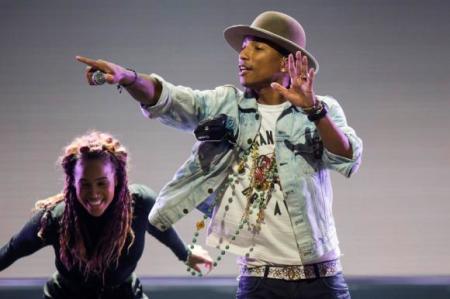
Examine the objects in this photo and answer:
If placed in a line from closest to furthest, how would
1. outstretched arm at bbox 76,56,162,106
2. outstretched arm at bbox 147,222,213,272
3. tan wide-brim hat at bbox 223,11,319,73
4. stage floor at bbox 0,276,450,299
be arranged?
outstretched arm at bbox 76,56,162,106 → tan wide-brim hat at bbox 223,11,319,73 → outstretched arm at bbox 147,222,213,272 → stage floor at bbox 0,276,450,299

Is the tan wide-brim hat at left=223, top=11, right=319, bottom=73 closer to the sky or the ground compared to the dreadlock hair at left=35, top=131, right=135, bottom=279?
closer to the sky

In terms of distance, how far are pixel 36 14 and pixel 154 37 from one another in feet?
1.64

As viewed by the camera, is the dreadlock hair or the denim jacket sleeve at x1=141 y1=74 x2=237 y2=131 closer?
the denim jacket sleeve at x1=141 y1=74 x2=237 y2=131

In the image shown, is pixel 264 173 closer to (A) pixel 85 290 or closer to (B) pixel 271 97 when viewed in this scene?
(B) pixel 271 97

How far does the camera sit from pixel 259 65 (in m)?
2.12

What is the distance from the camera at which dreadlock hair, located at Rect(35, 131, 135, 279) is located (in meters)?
2.33

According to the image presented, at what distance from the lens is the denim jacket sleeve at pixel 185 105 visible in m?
1.96

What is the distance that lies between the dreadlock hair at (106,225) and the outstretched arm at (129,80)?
457 millimetres

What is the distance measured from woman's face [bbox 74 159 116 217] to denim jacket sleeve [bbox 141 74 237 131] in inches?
13.1

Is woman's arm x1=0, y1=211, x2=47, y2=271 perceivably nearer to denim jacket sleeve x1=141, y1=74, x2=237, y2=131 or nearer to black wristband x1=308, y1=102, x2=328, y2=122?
denim jacket sleeve x1=141, y1=74, x2=237, y2=131

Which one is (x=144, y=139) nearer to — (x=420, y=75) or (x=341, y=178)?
(x=341, y=178)

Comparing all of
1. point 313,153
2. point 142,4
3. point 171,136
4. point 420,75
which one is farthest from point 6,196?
point 420,75

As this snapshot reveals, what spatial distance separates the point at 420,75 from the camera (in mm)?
3260

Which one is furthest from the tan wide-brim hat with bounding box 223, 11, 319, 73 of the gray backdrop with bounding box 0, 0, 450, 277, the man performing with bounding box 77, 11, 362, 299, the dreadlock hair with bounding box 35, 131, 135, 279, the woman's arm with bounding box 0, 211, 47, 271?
the gray backdrop with bounding box 0, 0, 450, 277
